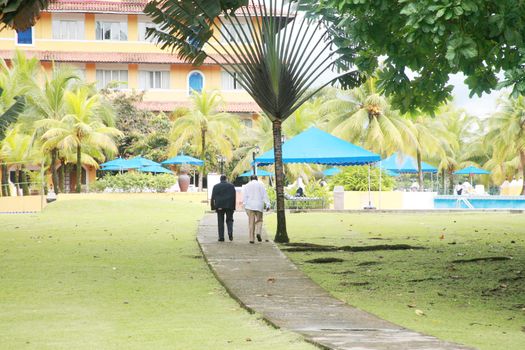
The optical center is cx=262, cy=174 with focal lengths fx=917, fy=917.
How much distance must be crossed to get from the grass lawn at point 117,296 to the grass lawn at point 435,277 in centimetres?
179

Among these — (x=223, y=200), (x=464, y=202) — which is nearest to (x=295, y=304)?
(x=223, y=200)

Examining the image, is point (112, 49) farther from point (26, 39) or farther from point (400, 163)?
point (400, 163)

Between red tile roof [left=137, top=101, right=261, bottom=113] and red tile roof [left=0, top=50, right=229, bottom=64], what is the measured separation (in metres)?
2.67

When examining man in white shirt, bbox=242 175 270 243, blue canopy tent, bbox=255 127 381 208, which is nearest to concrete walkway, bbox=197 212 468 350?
man in white shirt, bbox=242 175 270 243

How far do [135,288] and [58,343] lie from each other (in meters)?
4.56

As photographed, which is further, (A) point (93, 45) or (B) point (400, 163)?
(A) point (93, 45)

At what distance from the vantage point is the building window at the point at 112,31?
59.7 metres

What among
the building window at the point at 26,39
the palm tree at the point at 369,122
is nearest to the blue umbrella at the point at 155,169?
the palm tree at the point at 369,122

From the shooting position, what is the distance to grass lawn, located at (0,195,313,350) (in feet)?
27.4

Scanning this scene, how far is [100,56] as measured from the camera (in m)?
58.7

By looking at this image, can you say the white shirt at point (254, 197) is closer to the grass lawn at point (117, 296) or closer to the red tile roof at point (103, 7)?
the grass lawn at point (117, 296)

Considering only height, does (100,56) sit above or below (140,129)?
above

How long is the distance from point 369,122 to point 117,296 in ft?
128

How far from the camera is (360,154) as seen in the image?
104ft
